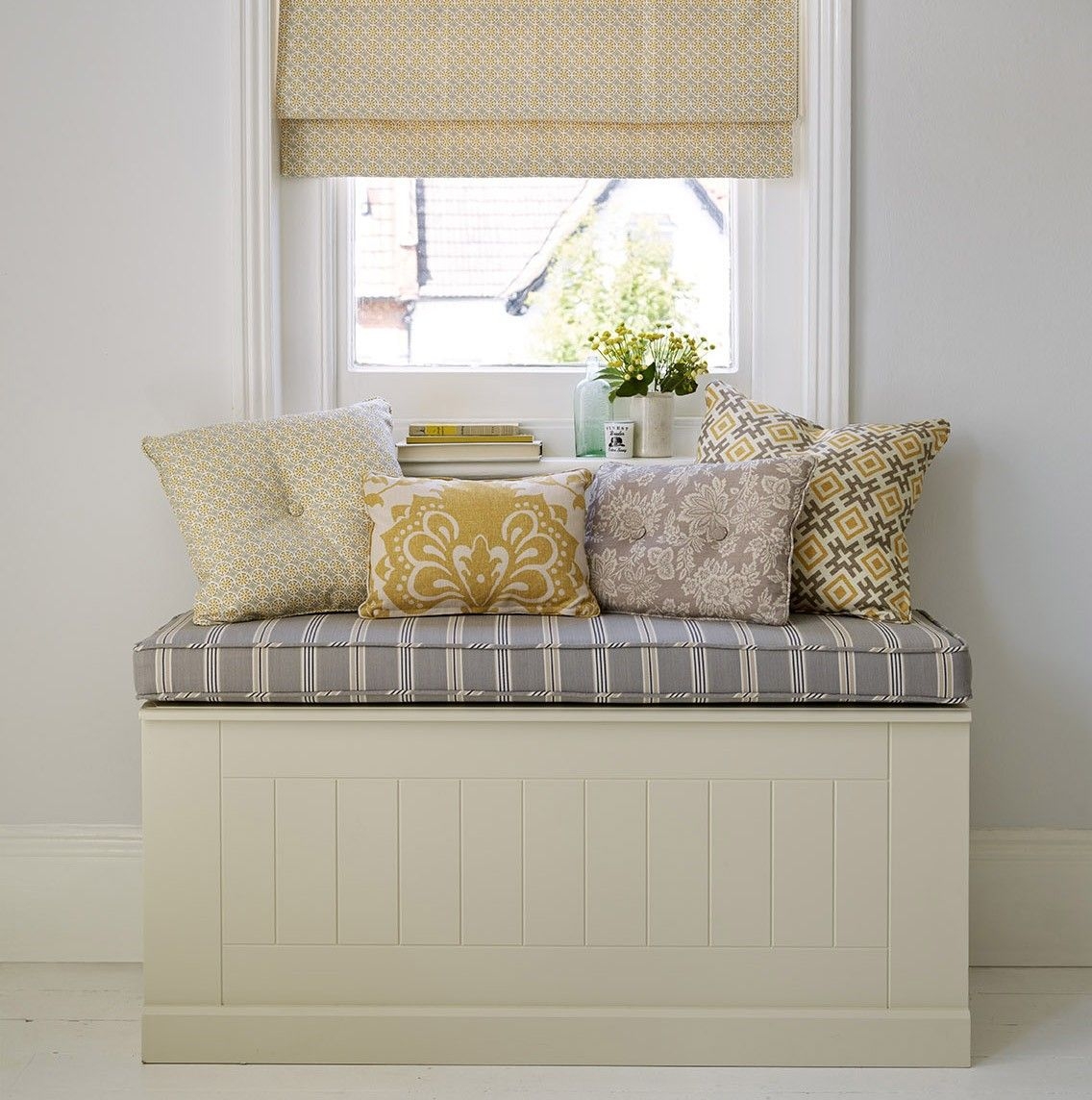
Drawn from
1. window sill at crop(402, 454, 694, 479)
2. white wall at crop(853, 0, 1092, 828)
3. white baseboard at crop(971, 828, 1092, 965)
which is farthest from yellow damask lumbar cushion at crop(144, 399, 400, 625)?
white baseboard at crop(971, 828, 1092, 965)

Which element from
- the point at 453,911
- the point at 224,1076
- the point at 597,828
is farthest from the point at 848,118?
the point at 224,1076

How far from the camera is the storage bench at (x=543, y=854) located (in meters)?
1.98

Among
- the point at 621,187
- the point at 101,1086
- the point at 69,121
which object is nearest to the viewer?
the point at 101,1086

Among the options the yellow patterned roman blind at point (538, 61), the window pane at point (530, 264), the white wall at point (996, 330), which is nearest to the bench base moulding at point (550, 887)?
the white wall at point (996, 330)

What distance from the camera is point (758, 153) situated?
250cm

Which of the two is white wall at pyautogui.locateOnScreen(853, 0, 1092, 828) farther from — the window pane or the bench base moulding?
the bench base moulding

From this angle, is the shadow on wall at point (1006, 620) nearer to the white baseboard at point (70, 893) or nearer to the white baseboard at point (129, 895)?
the white baseboard at point (129, 895)

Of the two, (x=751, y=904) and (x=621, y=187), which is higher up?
(x=621, y=187)

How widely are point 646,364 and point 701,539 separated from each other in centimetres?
65

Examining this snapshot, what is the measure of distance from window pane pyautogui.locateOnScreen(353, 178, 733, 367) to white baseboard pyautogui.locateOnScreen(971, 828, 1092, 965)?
3.80 ft

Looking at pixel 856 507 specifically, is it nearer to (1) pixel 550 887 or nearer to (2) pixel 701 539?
(2) pixel 701 539

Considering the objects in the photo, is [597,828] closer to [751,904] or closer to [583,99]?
[751,904]

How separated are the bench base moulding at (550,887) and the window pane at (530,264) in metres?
0.98

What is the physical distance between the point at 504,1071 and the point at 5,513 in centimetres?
144
